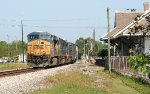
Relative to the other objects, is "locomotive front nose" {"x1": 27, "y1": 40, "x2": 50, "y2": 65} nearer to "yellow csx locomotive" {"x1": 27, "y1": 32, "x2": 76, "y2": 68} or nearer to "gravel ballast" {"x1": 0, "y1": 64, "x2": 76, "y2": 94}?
"yellow csx locomotive" {"x1": 27, "y1": 32, "x2": 76, "y2": 68}

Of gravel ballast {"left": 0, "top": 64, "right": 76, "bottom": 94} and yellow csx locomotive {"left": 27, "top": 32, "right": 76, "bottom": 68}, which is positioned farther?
yellow csx locomotive {"left": 27, "top": 32, "right": 76, "bottom": 68}

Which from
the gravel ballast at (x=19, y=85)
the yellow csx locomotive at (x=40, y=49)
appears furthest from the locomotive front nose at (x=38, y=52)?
the gravel ballast at (x=19, y=85)

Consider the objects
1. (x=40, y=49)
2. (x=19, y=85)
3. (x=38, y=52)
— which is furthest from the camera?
(x=40, y=49)

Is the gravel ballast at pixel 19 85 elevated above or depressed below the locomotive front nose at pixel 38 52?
below

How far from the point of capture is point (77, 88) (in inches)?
674

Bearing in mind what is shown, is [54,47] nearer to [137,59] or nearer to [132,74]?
[132,74]

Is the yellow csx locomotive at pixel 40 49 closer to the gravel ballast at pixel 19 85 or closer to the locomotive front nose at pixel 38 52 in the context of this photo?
the locomotive front nose at pixel 38 52

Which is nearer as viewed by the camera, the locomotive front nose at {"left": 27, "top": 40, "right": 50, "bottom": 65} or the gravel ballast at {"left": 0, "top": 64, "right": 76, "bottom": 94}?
the gravel ballast at {"left": 0, "top": 64, "right": 76, "bottom": 94}

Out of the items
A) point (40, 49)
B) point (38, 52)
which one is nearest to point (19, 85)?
point (38, 52)

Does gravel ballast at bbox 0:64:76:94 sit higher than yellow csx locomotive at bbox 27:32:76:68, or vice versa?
yellow csx locomotive at bbox 27:32:76:68

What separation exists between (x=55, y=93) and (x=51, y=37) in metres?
28.8

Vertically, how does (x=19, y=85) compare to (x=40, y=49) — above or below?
below

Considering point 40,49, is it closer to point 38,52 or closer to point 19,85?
point 38,52

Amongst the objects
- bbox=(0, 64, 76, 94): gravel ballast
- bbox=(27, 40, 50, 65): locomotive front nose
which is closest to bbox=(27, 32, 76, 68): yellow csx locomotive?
bbox=(27, 40, 50, 65): locomotive front nose
